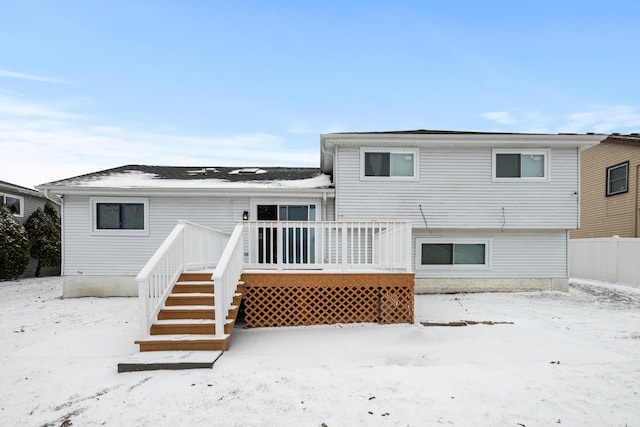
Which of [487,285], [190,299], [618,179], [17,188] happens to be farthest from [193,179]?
[618,179]

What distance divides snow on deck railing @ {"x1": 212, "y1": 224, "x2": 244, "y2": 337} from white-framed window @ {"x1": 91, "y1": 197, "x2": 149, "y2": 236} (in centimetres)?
542

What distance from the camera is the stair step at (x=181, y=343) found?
4.76m

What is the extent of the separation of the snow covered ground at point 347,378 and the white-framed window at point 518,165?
173 inches

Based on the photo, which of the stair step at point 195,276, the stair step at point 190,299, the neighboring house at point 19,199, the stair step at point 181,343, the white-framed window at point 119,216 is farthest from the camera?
the neighboring house at point 19,199

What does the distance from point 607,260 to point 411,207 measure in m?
8.20

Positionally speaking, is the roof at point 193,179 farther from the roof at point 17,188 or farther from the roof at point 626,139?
the roof at point 626,139

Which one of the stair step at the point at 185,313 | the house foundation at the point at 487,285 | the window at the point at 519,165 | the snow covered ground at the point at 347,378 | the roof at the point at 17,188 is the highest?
the window at the point at 519,165

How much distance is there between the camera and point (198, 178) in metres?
11.6

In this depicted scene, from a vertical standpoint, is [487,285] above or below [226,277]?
below

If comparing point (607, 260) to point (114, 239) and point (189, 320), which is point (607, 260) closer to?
point (189, 320)

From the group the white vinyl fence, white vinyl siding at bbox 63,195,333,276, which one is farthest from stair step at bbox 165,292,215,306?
the white vinyl fence

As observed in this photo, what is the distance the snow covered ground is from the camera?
319cm

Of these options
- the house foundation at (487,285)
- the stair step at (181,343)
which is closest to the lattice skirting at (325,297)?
the stair step at (181,343)

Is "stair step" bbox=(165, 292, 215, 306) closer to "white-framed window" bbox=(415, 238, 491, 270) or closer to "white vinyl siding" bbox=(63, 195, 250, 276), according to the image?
"white vinyl siding" bbox=(63, 195, 250, 276)
